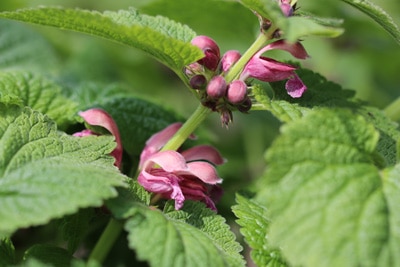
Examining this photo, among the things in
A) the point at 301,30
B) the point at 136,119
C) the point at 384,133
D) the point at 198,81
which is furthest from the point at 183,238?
the point at 136,119

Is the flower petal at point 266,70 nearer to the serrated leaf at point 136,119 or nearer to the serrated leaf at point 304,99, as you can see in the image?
the serrated leaf at point 304,99

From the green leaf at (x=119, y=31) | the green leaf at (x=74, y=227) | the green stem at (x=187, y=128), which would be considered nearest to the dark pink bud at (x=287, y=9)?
the green leaf at (x=119, y=31)

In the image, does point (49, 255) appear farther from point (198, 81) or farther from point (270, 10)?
point (270, 10)

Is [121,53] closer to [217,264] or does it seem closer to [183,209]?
[183,209]

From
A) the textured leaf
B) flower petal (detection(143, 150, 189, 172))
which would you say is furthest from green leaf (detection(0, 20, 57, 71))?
the textured leaf

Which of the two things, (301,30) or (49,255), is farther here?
(49,255)

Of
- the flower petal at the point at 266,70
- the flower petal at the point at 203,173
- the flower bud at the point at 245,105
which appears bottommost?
the flower petal at the point at 203,173

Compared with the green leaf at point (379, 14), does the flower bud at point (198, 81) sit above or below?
below
